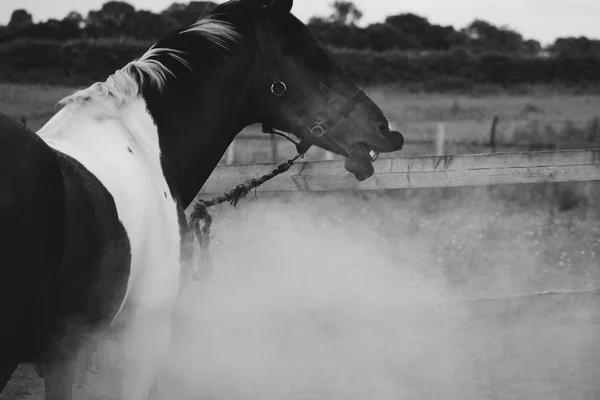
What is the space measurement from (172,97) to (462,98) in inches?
1130

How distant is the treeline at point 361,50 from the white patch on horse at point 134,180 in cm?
91

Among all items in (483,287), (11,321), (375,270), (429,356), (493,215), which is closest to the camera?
(11,321)

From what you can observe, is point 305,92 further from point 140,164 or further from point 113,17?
point 113,17

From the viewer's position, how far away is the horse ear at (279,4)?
9.08 feet

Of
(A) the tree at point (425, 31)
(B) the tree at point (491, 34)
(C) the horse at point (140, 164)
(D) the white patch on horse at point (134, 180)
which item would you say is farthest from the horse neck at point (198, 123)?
(B) the tree at point (491, 34)

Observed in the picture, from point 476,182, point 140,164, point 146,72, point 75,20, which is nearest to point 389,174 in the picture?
point 476,182

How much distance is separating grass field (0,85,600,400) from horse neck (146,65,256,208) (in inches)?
64.5

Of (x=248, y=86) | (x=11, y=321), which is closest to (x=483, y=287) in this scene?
(x=248, y=86)

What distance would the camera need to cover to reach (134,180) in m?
2.32

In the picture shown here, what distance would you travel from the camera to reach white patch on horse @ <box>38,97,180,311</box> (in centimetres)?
223

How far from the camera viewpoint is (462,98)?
29906mm

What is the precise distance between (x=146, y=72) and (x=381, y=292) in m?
3.80

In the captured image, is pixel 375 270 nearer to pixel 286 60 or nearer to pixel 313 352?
pixel 313 352

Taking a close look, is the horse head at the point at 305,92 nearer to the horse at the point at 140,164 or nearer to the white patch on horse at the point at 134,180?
the horse at the point at 140,164
